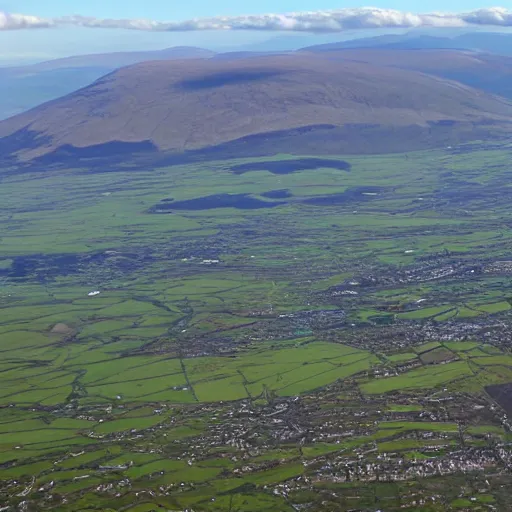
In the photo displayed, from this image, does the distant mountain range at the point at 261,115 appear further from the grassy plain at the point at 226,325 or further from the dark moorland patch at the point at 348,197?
the grassy plain at the point at 226,325

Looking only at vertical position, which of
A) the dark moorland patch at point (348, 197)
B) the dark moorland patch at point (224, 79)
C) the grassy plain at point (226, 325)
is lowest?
the dark moorland patch at point (348, 197)

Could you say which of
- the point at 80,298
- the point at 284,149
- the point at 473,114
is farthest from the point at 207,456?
the point at 473,114

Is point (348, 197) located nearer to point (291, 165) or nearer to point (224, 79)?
point (291, 165)

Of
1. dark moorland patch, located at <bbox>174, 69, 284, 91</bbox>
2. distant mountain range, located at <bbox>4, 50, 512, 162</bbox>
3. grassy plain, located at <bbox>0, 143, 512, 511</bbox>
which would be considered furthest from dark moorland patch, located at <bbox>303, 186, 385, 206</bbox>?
dark moorland patch, located at <bbox>174, 69, 284, 91</bbox>

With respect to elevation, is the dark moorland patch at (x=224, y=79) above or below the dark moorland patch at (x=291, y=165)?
above

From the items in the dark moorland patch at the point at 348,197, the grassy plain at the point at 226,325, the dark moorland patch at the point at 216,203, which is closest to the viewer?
the grassy plain at the point at 226,325

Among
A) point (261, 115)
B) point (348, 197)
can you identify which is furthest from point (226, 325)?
point (261, 115)

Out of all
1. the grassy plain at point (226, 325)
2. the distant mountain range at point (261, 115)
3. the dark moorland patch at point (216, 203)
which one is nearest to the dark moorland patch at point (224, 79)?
the distant mountain range at point (261, 115)

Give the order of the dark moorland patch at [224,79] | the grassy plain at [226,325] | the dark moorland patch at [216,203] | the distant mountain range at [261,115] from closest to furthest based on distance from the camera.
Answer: the grassy plain at [226,325]
the dark moorland patch at [216,203]
the distant mountain range at [261,115]
the dark moorland patch at [224,79]
